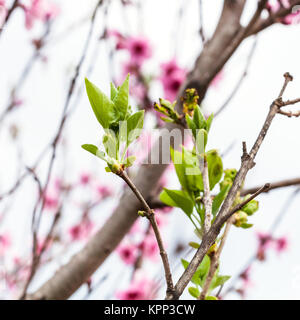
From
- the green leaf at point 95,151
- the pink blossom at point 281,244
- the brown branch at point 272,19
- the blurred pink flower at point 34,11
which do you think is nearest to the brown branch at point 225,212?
the green leaf at point 95,151

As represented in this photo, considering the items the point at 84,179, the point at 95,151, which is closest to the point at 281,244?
the point at 84,179

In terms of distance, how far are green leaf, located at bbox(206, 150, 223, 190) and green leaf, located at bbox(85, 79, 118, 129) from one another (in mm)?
127

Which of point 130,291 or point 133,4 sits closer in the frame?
point 133,4

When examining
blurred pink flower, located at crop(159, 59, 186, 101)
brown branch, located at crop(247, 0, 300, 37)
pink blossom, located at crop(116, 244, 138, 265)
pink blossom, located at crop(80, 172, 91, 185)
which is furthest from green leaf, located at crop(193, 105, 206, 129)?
pink blossom, located at crop(80, 172, 91, 185)

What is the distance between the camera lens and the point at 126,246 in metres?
2.09

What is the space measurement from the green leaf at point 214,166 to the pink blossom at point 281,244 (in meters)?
2.23

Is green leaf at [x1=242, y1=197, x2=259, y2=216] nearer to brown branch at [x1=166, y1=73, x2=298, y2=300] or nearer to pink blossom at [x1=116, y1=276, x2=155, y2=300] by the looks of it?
brown branch at [x1=166, y1=73, x2=298, y2=300]

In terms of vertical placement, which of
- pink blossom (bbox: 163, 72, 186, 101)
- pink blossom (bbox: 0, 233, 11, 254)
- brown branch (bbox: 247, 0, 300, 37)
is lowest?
pink blossom (bbox: 0, 233, 11, 254)

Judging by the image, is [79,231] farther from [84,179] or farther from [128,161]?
[128,161]

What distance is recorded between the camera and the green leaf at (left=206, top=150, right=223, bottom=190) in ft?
1.39

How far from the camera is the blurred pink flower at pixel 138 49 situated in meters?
2.12

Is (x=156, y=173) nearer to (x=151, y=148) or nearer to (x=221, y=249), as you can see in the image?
(x=151, y=148)
